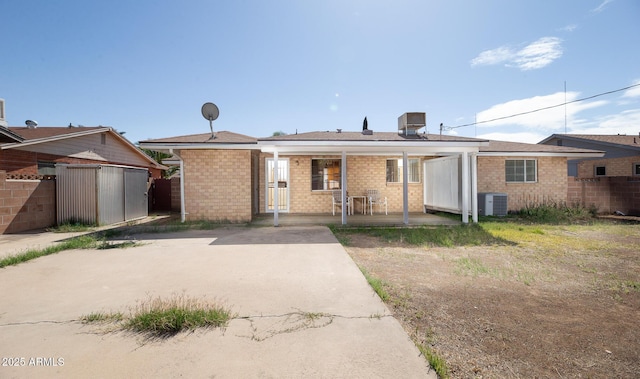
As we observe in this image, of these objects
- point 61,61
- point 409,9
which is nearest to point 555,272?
point 409,9

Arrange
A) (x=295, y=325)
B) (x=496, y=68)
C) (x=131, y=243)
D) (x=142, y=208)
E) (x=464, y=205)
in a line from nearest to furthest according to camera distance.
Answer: (x=295, y=325) → (x=131, y=243) → (x=464, y=205) → (x=142, y=208) → (x=496, y=68)

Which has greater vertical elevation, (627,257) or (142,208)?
(142,208)

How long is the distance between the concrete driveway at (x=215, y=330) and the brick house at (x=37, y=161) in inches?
180

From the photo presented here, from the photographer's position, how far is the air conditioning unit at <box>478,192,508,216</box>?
37.1 feet

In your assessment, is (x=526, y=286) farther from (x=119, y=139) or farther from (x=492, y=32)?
(x=119, y=139)

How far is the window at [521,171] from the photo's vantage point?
12.3 meters

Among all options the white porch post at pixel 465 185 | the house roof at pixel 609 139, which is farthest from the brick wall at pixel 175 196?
the house roof at pixel 609 139

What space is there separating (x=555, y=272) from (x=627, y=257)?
95.9 inches

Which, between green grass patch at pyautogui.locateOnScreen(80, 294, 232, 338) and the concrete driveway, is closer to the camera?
the concrete driveway

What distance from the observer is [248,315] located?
2.93 meters

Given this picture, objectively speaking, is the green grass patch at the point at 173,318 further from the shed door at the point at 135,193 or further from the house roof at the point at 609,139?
the house roof at the point at 609,139

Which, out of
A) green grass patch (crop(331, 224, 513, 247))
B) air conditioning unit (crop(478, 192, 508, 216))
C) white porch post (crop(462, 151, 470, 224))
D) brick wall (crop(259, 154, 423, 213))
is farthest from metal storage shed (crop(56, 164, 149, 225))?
air conditioning unit (crop(478, 192, 508, 216))

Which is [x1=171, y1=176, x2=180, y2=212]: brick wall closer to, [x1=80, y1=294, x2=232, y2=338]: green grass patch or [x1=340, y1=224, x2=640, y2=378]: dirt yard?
[x1=340, y1=224, x2=640, y2=378]: dirt yard

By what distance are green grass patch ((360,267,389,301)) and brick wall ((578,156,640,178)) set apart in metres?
21.2
